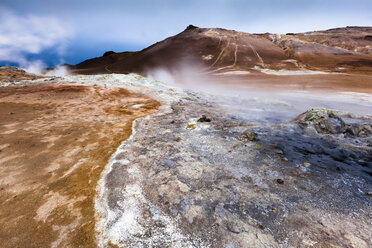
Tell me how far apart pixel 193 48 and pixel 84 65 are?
51389 mm

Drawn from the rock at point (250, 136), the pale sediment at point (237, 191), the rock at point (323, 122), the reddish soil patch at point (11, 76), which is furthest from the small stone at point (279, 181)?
the reddish soil patch at point (11, 76)

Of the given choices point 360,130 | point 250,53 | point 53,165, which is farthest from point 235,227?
point 250,53

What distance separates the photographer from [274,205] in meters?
3.81

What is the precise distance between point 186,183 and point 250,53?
56910 mm

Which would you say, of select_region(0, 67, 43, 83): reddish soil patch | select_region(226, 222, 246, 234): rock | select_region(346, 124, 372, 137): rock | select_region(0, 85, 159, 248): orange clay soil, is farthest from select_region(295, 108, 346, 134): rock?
select_region(0, 67, 43, 83): reddish soil patch

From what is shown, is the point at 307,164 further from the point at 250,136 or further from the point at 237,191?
the point at 237,191

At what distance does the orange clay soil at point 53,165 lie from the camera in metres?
3.29

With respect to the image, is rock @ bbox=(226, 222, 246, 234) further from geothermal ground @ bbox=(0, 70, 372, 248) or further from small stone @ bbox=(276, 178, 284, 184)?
small stone @ bbox=(276, 178, 284, 184)

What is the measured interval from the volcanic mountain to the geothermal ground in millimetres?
41614

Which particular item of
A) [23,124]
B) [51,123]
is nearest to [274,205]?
[51,123]

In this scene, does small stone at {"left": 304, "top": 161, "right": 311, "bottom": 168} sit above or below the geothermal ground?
below

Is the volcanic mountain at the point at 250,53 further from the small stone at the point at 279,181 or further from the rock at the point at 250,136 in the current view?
the small stone at the point at 279,181

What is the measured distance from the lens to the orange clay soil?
3293mm

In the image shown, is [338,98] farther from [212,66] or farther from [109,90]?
[212,66]
